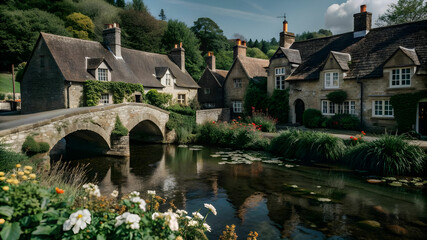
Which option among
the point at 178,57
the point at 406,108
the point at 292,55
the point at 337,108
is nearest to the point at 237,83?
the point at 292,55

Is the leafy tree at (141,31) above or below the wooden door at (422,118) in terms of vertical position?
above

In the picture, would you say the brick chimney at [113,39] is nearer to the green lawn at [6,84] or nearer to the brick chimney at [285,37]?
the brick chimney at [285,37]

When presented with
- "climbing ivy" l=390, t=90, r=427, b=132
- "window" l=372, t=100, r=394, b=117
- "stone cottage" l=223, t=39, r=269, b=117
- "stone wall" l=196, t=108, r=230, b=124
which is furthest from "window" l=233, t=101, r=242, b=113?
"climbing ivy" l=390, t=90, r=427, b=132

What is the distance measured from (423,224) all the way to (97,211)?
8186 mm

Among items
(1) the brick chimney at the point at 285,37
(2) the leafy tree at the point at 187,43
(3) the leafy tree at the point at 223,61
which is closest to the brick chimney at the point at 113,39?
(1) the brick chimney at the point at 285,37

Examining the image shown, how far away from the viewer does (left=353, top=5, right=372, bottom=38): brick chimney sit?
22.6 metres

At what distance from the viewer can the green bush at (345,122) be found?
2030cm

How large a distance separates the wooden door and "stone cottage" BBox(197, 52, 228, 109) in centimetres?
1842

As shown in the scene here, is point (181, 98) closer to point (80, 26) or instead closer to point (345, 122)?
point (345, 122)

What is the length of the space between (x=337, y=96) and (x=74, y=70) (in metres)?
20.0

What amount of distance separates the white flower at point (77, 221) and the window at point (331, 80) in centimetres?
2166

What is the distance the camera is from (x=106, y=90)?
23.5 m

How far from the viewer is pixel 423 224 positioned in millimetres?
7691

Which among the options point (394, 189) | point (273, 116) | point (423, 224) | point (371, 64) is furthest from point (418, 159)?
point (273, 116)
